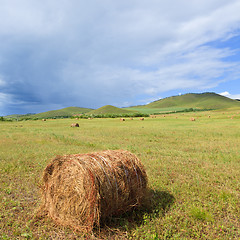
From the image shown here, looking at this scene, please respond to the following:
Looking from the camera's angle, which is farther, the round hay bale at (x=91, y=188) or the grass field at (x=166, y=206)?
the round hay bale at (x=91, y=188)

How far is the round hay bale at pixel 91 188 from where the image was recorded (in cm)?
498

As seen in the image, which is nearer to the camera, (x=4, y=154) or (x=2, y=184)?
(x=2, y=184)

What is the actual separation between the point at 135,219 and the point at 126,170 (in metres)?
1.49

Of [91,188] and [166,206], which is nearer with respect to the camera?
[91,188]

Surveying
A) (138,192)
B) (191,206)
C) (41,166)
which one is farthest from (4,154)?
(191,206)

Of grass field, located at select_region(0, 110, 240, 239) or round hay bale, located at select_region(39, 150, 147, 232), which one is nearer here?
grass field, located at select_region(0, 110, 240, 239)

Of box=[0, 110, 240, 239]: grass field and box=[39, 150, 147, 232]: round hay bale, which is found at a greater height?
box=[39, 150, 147, 232]: round hay bale

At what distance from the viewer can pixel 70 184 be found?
18.2 feet

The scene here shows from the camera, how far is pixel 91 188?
493 centimetres

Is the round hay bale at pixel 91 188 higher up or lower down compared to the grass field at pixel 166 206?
higher up

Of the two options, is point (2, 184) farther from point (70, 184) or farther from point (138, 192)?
point (138, 192)

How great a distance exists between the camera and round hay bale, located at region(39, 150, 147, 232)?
4.98 meters

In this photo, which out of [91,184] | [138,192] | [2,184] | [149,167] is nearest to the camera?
[91,184]

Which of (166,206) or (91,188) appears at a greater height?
(91,188)
